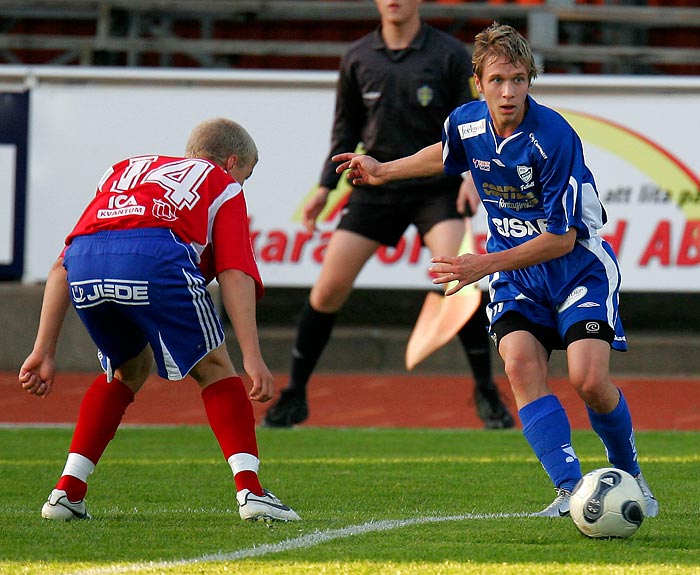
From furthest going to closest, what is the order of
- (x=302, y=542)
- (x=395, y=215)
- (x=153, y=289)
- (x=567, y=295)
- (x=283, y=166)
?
(x=283, y=166) < (x=395, y=215) < (x=567, y=295) < (x=153, y=289) < (x=302, y=542)

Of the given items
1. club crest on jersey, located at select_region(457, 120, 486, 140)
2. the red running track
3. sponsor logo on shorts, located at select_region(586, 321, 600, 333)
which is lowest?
the red running track

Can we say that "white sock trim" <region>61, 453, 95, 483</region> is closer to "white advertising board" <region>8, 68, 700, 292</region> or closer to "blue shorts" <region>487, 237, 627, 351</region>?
"blue shorts" <region>487, 237, 627, 351</region>

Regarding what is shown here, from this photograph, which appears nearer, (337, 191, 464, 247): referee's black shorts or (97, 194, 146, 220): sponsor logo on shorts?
(97, 194, 146, 220): sponsor logo on shorts

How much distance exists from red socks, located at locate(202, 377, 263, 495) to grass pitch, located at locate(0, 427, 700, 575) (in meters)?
0.24

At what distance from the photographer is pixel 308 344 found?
7.30m

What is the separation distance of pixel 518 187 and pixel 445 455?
2266 mm

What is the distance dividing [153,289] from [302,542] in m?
0.91

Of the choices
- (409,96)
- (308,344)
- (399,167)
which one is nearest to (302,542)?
(399,167)

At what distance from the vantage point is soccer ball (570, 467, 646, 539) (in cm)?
366

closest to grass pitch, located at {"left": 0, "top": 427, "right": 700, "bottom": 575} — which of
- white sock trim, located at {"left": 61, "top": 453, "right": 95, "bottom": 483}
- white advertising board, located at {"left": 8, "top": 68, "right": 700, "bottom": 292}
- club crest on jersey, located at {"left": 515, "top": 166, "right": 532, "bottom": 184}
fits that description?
white sock trim, located at {"left": 61, "top": 453, "right": 95, "bottom": 483}

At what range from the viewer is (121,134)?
33.9ft

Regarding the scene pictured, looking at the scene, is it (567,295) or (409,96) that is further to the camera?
(409,96)

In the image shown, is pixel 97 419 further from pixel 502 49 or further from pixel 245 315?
pixel 502 49

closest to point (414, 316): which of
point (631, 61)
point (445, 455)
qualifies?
point (631, 61)
